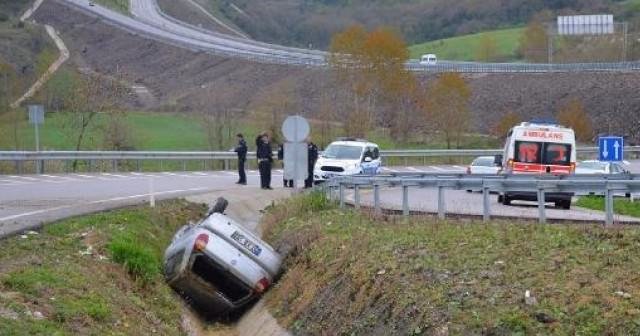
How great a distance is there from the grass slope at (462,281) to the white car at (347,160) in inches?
683

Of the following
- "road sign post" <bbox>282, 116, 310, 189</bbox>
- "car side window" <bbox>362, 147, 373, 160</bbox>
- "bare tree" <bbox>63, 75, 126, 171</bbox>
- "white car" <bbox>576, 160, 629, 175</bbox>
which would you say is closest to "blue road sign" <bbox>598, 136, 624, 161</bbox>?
"white car" <bbox>576, 160, 629, 175</bbox>

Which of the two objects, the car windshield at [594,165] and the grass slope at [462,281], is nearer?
the grass slope at [462,281]

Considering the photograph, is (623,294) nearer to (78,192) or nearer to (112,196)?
(112,196)

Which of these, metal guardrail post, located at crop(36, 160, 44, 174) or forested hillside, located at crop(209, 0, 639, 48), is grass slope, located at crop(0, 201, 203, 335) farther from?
forested hillside, located at crop(209, 0, 639, 48)

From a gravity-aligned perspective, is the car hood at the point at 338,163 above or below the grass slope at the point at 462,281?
above

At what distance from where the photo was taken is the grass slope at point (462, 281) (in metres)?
10.2

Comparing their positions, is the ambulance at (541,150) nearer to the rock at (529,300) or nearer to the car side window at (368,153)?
the car side window at (368,153)

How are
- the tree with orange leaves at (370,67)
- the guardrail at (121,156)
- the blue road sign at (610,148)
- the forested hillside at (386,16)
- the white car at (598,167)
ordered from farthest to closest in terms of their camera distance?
the forested hillside at (386,16)
the tree with orange leaves at (370,67)
the guardrail at (121,156)
the white car at (598,167)
the blue road sign at (610,148)

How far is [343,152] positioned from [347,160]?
2.74 feet

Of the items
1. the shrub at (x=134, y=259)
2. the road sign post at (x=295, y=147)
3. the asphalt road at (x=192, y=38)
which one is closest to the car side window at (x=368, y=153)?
the road sign post at (x=295, y=147)

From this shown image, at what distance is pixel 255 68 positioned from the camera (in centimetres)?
8925

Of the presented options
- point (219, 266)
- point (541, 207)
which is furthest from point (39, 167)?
point (541, 207)

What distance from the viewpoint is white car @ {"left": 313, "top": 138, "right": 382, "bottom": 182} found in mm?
36094

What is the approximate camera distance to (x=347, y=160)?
3678cm
